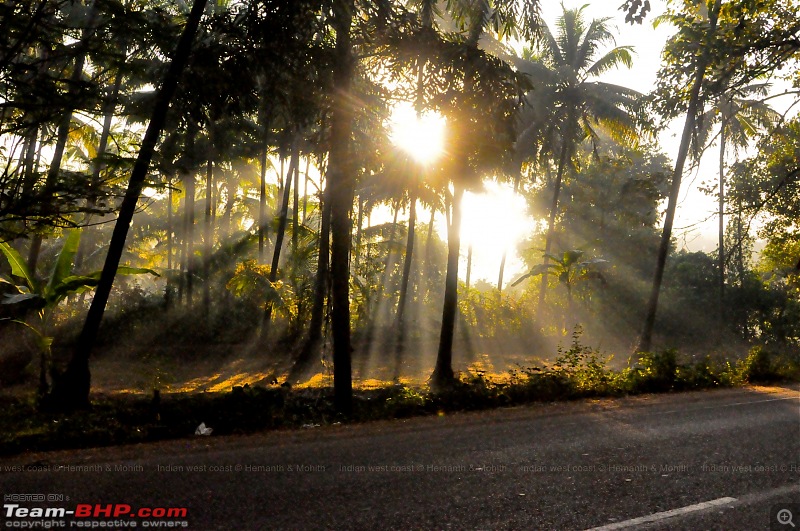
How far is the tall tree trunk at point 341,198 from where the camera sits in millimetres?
10828

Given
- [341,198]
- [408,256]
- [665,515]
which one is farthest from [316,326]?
[665,515]

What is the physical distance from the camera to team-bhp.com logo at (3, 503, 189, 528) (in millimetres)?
4602

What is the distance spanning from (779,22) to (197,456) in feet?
43.8

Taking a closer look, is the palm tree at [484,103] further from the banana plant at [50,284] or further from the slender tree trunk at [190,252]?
the slender tree trunk at [190,252]

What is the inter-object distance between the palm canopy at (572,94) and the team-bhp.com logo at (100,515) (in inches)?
1021

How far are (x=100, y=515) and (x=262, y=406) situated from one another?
4.57m

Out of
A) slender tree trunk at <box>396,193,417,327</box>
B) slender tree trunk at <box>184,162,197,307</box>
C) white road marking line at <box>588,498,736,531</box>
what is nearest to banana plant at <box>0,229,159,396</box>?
white road marking line at <box>588,498,736,531</box>

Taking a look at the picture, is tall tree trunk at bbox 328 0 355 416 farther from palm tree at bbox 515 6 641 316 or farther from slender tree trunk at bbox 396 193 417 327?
palm tree at bbox 515 6 641 316

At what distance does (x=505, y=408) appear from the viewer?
36.8 ft

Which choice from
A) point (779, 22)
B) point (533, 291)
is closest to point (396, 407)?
point (779, 22)

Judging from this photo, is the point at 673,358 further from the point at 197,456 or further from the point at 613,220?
the point at 613,220

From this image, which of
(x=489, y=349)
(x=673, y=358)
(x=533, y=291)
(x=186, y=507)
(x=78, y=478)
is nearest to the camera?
(x=186, y=507)

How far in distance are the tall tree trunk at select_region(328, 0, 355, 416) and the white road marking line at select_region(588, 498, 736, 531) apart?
6.31 meters

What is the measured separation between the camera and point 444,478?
233 inches
